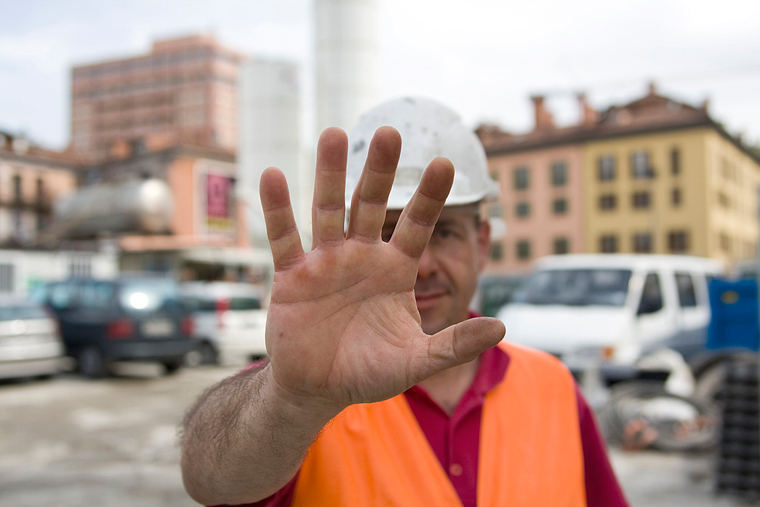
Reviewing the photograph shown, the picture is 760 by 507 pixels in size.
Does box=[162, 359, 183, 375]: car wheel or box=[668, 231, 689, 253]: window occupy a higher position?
box=[668, 231, 689, 253]: window

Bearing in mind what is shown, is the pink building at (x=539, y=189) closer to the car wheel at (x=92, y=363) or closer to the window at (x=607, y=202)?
the window at (x=607, y=202)

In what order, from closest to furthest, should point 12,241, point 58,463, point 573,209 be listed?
point 58,463 < point 12,241 < point 573,209

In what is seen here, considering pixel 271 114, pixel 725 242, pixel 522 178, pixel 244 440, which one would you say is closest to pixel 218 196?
pixel 522 178

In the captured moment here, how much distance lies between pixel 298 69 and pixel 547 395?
1761 centimetres

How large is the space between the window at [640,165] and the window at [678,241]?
396 cm

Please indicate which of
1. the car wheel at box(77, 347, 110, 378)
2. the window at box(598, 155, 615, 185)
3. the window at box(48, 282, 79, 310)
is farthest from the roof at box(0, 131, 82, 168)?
the window at box(598, 155, 615, 185)

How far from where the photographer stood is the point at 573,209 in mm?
46781

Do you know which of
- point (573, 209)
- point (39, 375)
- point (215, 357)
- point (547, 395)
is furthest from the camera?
point (573, 209)

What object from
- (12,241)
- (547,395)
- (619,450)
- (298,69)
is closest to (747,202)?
(298,69)

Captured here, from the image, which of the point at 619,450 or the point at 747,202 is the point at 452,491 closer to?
the point at 619,450

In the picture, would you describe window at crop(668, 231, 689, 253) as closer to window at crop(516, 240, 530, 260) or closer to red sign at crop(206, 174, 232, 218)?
window at crop(516, 240, 530, 260)

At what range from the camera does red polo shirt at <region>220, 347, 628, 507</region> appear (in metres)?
1.58

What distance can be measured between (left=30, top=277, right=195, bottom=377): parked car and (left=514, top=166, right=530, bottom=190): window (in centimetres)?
3823

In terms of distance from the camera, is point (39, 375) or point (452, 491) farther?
point (39, 375)
